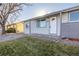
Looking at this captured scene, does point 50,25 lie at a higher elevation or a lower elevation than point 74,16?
lower

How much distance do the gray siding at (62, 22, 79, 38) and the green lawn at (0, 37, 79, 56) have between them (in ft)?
1.21

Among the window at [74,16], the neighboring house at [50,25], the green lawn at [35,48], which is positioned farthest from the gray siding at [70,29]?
the green lawn at [35,48]

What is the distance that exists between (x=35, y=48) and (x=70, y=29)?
1.21 meters

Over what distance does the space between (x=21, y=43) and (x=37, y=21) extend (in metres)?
0.62

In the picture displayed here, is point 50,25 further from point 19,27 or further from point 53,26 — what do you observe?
point 19,27

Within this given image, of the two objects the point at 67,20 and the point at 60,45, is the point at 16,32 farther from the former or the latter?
the point at 67,20

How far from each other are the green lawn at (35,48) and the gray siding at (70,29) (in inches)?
14.5

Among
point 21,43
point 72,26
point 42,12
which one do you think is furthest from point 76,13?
point 21,43

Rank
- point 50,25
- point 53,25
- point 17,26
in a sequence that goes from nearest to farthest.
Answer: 1. point 17,26
2. point 50,25
3. point 53,25

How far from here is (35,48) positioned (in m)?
5.55

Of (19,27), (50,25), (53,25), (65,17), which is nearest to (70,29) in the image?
(65,17)

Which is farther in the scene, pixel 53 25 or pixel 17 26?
pixel 53 25

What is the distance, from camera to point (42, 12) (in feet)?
18.7

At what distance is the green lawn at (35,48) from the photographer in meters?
5.50
